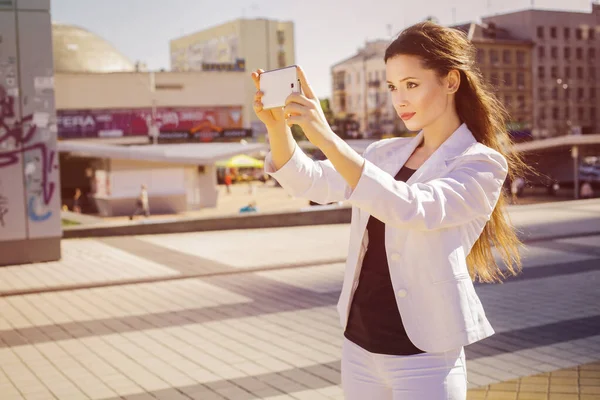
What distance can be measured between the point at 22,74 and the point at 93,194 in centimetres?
2587

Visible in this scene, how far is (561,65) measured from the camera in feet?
326

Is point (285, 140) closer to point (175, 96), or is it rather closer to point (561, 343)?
point (561, 343)

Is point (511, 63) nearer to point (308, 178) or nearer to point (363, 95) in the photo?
point (363, 95)

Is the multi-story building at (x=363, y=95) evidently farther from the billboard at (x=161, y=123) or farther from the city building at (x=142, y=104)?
the city building at (x=142, y=104)

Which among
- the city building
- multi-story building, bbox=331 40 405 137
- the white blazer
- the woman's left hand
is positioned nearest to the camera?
the woman's left hand

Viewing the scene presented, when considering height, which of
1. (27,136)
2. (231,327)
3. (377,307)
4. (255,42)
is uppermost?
(255,42)

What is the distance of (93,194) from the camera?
39.2m

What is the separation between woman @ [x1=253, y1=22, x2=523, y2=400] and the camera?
8.11ft

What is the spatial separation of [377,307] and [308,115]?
766 millimetres

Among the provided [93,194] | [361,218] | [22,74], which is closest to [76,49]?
[93,194]

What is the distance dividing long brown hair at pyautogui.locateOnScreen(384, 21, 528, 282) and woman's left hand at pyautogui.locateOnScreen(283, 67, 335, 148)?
49 centimetres

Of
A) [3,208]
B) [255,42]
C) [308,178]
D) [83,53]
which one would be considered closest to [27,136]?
[3,208]

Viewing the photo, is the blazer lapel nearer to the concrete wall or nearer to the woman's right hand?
the woman's right hand

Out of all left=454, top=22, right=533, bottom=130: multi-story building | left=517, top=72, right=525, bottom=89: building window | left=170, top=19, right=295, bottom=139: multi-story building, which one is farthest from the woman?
left=170, top=19, right=295, bottom=139: multi-story building
